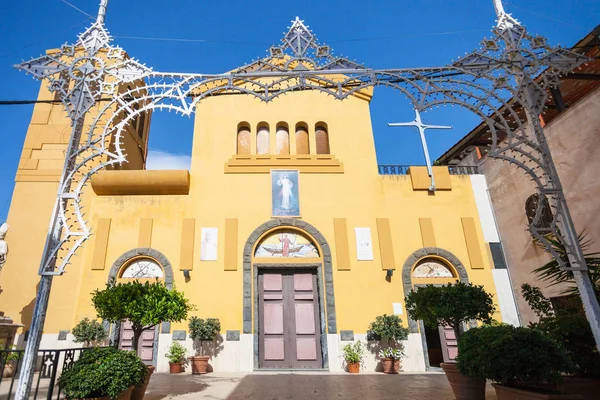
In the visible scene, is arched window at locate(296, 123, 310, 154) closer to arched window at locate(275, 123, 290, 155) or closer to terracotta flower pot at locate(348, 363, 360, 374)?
arched window at locate(275, 123, 290, 155)

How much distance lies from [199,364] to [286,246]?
177 inches

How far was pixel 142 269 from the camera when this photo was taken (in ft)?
39.1

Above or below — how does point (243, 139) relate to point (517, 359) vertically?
above

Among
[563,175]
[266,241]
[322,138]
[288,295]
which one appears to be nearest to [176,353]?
[288,295]

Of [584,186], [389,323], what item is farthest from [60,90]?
[584,186]

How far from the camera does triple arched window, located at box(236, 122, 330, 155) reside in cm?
1408

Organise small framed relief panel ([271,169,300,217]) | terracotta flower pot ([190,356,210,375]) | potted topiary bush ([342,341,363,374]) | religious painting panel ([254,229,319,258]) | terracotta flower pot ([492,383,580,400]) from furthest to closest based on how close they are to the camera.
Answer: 1. small framed relief panel ([271,169,300,217])
2. religious painting panel ([254,229,319,258])
3. potted topiary bush ([342,341,363,374])
4. terracotta flower pot ([190,356,210,375])
5. terracotta flower pot ([492,383,580,400])

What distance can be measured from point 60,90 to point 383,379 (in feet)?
30.7

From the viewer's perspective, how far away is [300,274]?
40.0 feet

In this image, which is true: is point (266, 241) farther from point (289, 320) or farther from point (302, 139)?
point (302, 139)

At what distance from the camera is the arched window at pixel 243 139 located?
1406 centimetres

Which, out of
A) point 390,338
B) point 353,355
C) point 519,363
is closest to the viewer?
point 519,363

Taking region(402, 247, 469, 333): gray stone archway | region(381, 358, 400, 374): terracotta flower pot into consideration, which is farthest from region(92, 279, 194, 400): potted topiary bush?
region(402, 247, 469, 333): gray stone archway

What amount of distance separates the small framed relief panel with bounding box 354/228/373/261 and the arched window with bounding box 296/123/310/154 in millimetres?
3907
